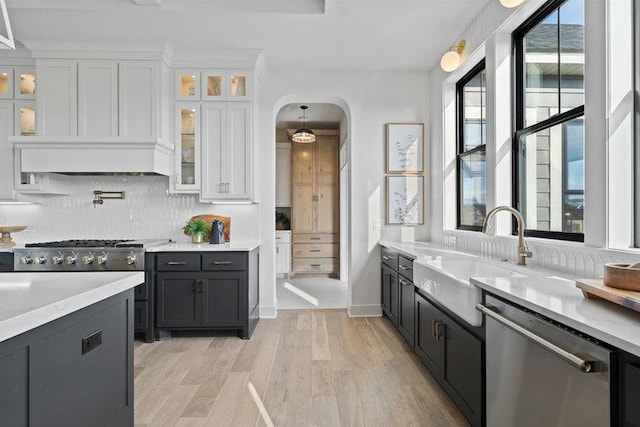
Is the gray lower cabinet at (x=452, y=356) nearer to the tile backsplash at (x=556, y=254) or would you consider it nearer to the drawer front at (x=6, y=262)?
the tile backsplash at (x=556, y=254)

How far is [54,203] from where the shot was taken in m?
4.05

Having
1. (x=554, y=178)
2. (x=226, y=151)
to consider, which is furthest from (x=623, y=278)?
(x=226, y=151)

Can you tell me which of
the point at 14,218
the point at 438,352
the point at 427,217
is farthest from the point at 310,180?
the point at 438,352

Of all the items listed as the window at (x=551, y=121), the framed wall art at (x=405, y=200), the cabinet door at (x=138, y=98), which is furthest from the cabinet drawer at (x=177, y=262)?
the window at (x=551, y=121)

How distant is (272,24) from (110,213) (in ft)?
8.44

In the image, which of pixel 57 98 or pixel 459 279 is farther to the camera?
pixel 57 98

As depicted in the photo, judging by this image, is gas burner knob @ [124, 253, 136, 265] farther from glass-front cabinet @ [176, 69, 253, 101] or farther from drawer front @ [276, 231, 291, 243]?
drawer front @ [276, 231, 291, 243]

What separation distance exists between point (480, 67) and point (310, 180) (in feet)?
13.2

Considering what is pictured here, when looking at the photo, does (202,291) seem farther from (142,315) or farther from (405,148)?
(405,148)

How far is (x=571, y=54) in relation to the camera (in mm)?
2348

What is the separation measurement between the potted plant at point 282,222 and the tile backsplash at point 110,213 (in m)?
3.09

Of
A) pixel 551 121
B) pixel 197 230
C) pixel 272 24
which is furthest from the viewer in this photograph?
pixel 197 230

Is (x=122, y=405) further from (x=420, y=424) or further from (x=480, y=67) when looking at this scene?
(x=480, y=67)

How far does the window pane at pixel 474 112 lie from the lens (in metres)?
3.50
